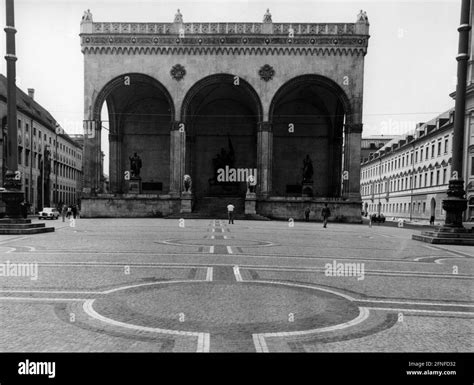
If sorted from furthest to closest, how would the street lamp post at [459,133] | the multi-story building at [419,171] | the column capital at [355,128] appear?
the multi-story building at [419,171]
the column capital at [355,128]
the street lamp post at [459,133]

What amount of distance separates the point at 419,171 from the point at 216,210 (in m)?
32.2

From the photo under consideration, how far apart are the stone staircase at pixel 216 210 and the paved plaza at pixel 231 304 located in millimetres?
23157

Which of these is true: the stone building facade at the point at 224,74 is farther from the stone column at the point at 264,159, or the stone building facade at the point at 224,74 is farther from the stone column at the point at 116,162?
the stone column at the point at 116,162

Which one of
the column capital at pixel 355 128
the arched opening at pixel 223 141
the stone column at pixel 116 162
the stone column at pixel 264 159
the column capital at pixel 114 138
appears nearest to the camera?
the column capital at pixel 355 128

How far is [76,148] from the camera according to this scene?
7994 centimetres

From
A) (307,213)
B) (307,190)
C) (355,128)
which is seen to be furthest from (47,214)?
(355,128)

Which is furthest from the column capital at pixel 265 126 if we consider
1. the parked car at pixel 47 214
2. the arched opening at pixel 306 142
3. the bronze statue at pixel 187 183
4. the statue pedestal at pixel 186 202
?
the parked car at pixel 47 214

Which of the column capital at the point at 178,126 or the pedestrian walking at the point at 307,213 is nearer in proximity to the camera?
the pedestrian walking at the point at 307,213

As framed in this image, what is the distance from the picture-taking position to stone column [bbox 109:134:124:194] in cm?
4200

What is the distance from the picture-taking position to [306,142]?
43250 millimetres

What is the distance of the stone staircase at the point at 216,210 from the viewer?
111 feet
